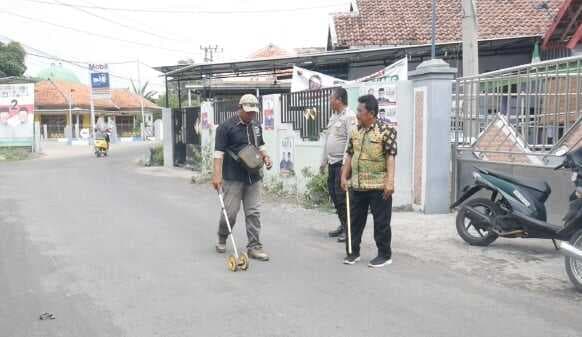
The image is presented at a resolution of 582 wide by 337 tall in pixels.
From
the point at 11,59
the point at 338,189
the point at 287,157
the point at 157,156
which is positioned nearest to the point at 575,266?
the point at 338,189

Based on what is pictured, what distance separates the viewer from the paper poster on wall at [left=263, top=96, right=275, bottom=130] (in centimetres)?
1262

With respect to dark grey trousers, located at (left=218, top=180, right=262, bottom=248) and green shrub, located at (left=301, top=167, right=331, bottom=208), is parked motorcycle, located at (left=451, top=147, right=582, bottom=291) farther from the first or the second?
green shrub, located at (left=301, top=167, right=331, bottom=208)

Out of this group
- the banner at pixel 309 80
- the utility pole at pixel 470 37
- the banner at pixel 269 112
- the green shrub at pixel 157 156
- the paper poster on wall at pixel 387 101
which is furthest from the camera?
the green shrub at pixel 157 156

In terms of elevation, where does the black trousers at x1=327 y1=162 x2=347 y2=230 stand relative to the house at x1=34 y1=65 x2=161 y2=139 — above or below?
below

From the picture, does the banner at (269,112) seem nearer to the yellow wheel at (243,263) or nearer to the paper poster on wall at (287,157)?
the paper poster on wall at (287,157)

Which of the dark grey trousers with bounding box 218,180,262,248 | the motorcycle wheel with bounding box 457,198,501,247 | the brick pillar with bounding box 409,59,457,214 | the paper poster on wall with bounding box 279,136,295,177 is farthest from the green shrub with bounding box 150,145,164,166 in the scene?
the motorcycle wheel with bounding box 457,198,501,247

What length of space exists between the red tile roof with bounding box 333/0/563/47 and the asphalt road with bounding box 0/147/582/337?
12.7m

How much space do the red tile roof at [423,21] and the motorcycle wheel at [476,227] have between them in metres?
13.6

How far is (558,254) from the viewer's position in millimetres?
6574

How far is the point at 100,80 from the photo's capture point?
128ft

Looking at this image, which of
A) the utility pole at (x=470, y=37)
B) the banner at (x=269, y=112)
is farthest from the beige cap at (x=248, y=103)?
the banner at (x=269, y=112)

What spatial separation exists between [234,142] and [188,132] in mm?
12987

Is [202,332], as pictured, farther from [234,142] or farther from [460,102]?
[460,102]

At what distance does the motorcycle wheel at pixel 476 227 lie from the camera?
6805 millimetres
